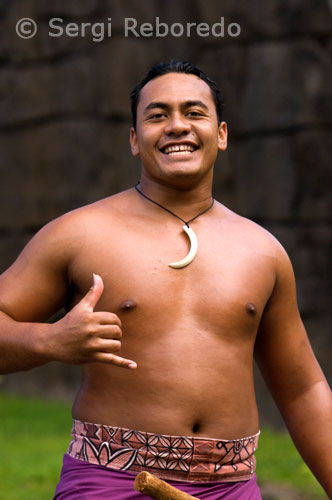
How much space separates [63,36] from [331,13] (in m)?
3.35

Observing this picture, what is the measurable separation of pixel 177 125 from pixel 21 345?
2.69 ft

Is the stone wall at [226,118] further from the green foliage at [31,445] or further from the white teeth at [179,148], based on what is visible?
the white teeth at [179,148]

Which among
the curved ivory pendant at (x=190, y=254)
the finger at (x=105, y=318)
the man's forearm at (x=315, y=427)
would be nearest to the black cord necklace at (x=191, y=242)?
the curved ivory pendant at (x=190, y=254)

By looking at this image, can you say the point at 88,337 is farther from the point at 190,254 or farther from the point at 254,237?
the point at 254,237

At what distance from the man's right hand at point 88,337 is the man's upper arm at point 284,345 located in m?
0.77

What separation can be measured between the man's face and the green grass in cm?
409

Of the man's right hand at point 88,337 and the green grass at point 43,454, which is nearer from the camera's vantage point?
the man's right hand at point 88,337

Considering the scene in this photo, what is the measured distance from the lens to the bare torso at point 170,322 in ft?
9.15

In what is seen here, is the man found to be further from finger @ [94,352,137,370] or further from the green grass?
the green grass

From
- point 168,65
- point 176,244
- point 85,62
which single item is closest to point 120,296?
point 176,244

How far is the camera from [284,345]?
3.18 meters

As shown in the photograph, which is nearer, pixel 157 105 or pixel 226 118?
pixel 157 105

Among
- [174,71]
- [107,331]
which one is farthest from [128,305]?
[174,71]

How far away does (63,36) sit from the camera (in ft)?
35.1
